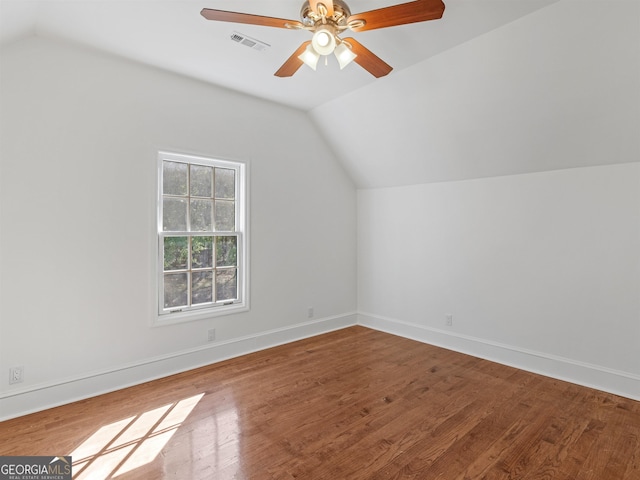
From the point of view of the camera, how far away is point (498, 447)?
7.18ft

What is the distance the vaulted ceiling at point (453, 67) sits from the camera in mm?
2303

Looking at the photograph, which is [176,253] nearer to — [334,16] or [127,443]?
[127,443]

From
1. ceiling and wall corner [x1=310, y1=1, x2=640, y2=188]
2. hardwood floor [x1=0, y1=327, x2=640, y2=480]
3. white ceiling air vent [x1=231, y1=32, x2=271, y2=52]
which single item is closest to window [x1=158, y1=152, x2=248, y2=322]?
hardwood floor [x1=0, y1=327, x2=640, y2=480]

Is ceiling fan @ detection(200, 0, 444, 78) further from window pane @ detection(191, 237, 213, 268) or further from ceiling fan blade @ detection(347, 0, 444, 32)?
window pane @ detection(191, 237, 213, 268)

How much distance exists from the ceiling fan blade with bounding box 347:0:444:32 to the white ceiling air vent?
102 centimetres

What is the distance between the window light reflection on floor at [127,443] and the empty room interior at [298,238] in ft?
0.06

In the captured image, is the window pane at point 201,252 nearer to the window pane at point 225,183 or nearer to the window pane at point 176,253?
the window pane at point 176,253

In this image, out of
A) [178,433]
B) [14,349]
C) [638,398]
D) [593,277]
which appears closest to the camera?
[178,433]

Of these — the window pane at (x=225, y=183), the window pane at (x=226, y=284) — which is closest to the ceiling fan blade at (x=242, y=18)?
the window pane at (x=225, y=183)

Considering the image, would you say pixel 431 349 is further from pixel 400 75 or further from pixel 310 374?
pixel 400 75

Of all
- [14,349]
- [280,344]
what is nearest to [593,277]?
[280,344]

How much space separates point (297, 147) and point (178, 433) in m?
3.30

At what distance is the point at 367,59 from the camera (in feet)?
7.55

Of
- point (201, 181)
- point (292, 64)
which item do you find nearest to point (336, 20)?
point (292, 64)
